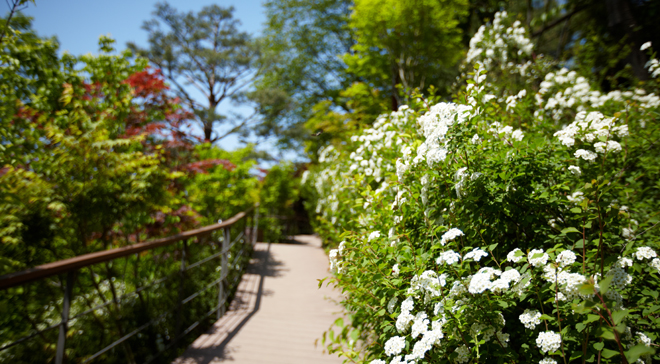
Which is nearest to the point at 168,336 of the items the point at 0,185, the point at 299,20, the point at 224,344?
the point at 224,344

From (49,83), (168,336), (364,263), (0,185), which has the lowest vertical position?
(168,336)

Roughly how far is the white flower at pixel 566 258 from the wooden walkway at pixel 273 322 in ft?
5.15

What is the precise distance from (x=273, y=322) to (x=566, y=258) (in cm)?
357

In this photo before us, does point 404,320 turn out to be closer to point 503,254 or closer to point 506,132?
point 503,254

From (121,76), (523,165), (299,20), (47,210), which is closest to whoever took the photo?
(523,165)

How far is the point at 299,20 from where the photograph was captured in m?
18.3

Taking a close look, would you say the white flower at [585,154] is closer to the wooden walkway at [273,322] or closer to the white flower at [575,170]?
the white flower at [575,170]

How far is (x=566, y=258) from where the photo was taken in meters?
1.23

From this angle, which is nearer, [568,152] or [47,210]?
[568,152]

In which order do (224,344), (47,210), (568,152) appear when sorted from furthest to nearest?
1. (224,344)
2. (47,210)
3. (568,152)

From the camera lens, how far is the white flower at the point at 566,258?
1.22m

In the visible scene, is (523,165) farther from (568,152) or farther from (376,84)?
(376,84)

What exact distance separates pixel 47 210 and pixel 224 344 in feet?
6.73

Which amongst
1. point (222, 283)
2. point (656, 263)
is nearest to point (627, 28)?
point (656, 263)
